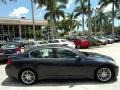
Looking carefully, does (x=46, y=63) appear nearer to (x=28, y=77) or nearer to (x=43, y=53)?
(x=43, y=53)

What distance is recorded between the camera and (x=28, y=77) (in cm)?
1009

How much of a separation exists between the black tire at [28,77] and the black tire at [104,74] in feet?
7.71

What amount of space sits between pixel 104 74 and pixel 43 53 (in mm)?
2415

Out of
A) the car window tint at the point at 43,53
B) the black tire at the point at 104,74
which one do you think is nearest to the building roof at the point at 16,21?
the car window tint at the point at 43,53

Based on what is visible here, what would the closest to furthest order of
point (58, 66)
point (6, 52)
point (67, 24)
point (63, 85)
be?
point (63, 85) → point (58, 66) → point (6, 52) → point (67, 24)

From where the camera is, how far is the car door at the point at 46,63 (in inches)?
390

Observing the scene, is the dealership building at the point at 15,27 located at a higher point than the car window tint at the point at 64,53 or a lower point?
higher

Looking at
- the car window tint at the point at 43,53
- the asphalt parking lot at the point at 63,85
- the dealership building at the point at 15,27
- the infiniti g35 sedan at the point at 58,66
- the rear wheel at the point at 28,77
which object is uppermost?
the dealership building at the point at 15,27

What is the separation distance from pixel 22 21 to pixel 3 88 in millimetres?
54791

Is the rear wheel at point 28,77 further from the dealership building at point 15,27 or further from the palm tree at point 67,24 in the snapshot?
the palm tree at point 67,24

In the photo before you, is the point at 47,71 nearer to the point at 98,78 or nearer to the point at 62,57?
the point at 62,57

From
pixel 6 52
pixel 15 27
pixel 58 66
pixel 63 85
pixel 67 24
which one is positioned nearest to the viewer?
pixel 63 85

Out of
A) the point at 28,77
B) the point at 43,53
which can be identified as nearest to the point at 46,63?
the point at 43,53

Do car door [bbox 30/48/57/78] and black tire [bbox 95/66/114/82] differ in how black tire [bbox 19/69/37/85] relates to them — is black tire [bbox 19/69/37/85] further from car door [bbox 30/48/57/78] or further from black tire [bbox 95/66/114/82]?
black tire [bbox 95/66/114/82]
